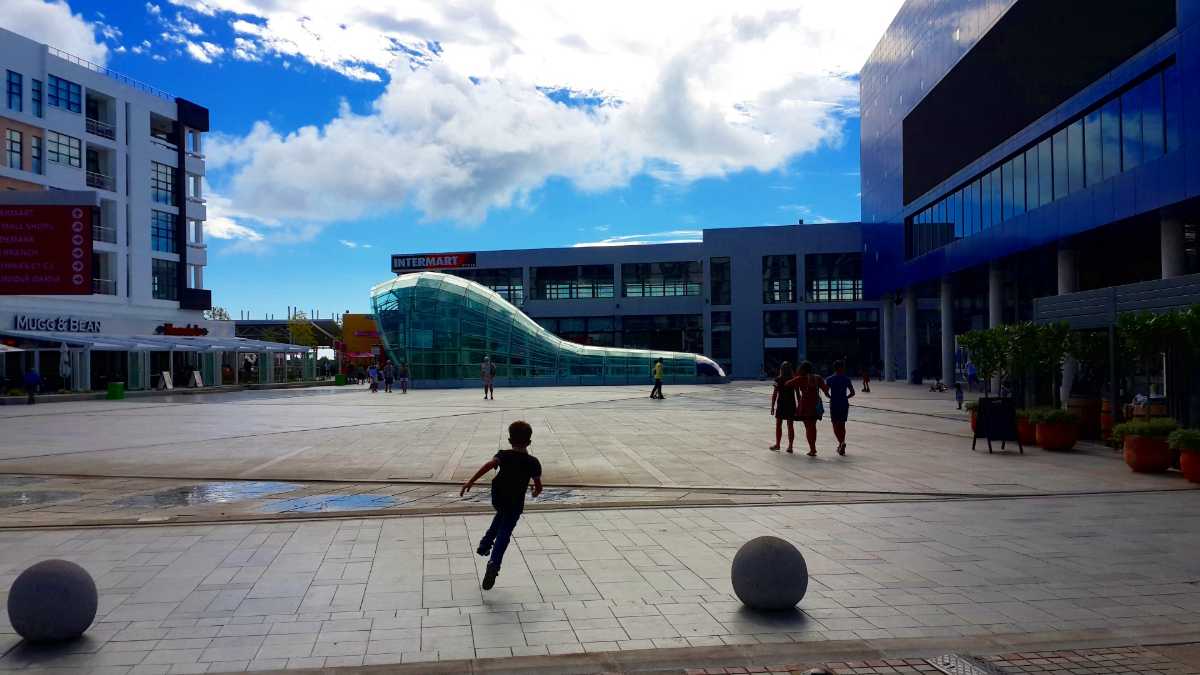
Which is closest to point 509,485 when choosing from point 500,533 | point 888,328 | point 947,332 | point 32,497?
point 500,533

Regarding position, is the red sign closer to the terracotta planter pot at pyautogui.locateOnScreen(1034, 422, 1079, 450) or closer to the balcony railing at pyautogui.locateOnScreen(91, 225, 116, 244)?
the terracotta planter pot at pyautogui.locateOnScreen(1034, 422, 1079, 450)

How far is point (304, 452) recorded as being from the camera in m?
16.9

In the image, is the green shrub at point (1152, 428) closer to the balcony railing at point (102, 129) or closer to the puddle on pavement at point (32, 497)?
the puddle on pavement at point (32, 497)

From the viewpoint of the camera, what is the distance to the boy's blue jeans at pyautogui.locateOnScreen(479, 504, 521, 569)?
661 cm

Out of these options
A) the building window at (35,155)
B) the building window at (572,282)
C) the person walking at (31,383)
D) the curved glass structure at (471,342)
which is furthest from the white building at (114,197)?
the building window at (572,282)

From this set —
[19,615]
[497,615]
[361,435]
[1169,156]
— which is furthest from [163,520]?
[1169,156]

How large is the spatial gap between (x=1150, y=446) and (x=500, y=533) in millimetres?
10861

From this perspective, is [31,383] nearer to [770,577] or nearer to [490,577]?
[490,577]

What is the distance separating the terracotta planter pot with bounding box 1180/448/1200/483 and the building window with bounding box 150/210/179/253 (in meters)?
58.0

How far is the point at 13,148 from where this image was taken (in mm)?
45031

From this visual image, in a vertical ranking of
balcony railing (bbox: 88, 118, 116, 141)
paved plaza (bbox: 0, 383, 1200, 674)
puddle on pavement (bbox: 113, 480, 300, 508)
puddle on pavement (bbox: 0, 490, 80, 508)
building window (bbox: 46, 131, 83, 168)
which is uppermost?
balcony railing (bbox: 88, 118, 116, 141)

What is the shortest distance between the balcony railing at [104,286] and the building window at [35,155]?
23.6 ft

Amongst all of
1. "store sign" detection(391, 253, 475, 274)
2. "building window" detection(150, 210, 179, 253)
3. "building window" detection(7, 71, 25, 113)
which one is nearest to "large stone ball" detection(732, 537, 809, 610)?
"building window" detection(7, 71, 25, 113)

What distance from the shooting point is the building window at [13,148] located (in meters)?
44.6
